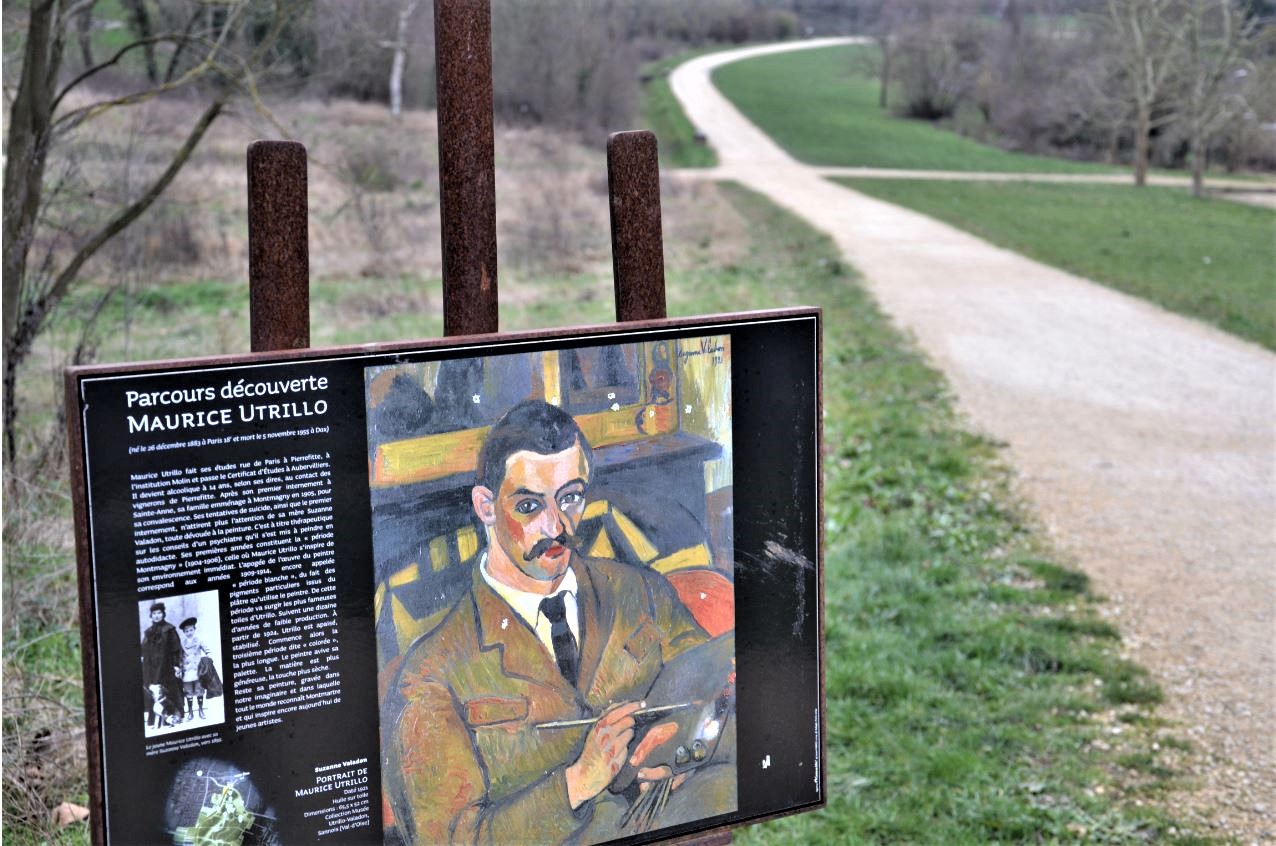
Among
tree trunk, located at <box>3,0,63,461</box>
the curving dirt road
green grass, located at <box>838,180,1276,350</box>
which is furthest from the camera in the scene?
green grass, located at <box>838,180,1276,350</box>

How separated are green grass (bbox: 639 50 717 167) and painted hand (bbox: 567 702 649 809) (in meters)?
27.1

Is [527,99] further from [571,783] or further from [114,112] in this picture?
[571,783]

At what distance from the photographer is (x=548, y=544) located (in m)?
2.69

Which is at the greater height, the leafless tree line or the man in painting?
the leafless tree line

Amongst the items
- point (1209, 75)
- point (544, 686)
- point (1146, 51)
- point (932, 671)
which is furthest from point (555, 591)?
point (1146, 51)

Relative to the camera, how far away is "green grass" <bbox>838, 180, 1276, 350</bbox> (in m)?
15.6

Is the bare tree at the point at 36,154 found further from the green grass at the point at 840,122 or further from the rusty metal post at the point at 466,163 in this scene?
the green grass at the point at 840,122

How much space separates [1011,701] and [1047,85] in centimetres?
4767

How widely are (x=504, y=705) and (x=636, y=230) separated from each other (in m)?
1.16

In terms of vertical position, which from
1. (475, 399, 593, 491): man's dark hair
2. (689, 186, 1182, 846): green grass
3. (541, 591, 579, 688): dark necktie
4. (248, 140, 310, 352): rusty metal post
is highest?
(248, 140, 310, 352): rusty metal post

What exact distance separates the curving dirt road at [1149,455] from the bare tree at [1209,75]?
1346 cm

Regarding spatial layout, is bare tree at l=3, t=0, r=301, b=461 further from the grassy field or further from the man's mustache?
the man's mustache

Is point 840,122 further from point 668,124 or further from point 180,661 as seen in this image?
point 180,661

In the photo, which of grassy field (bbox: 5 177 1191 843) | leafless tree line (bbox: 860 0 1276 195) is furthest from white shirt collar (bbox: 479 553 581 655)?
leafless tree line (bbox: 860 0 1276 195)
